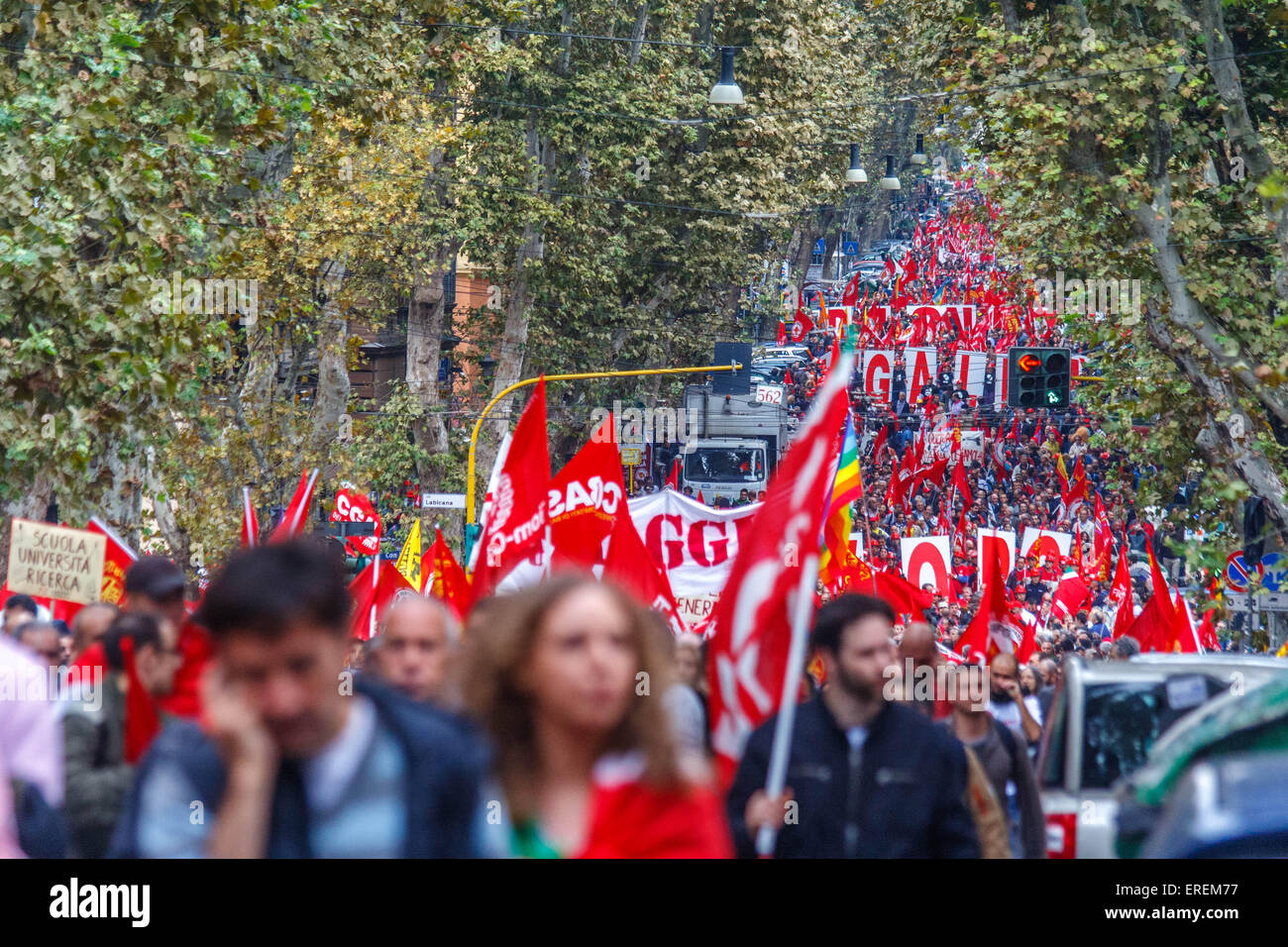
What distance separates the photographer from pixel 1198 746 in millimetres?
2938

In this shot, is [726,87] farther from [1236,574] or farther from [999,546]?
[1236,574]

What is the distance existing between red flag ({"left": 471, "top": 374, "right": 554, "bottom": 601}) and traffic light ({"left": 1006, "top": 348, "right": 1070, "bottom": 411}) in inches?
389

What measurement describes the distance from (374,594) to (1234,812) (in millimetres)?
11302

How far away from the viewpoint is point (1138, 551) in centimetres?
3059

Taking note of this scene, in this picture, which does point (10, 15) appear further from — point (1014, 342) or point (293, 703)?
point (1014, 342)

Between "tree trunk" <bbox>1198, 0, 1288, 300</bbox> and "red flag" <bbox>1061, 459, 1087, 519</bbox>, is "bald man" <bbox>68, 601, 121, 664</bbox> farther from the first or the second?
"red flag" <bbox>1061, 459, 1087, 519</bbox>

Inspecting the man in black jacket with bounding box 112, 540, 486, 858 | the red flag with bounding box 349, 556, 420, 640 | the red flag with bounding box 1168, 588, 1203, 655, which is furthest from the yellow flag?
the man in black jacket with bounding box 112, 540, 486, 858

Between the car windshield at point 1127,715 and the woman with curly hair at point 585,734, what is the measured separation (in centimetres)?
425

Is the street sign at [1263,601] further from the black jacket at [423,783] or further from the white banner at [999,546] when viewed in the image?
the black jacket at [423,783]

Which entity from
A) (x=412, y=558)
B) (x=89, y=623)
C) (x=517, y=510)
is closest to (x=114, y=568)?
(x=517, y=510)

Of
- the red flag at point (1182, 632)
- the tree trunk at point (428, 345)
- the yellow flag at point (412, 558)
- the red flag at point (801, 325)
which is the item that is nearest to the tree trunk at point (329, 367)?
the tree trunk at point (428, 345)

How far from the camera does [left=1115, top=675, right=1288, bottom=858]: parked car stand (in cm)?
269

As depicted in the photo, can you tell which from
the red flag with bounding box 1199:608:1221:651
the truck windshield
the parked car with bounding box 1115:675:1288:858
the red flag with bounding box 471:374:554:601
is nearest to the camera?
the parked car with bounding box 1115:675:1288:858

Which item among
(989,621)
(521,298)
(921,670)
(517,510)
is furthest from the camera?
(521,298)
